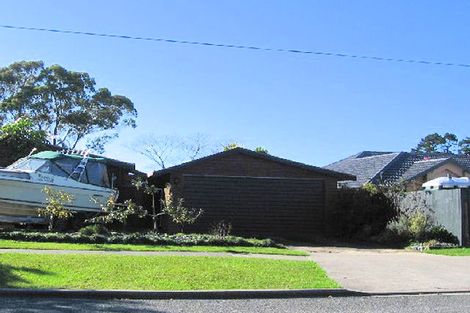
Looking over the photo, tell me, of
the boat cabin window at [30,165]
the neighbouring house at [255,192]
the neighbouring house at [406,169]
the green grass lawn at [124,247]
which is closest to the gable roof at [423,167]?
the neighbouring house at [406,169]

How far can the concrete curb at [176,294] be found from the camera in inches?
357

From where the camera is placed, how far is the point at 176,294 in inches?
373

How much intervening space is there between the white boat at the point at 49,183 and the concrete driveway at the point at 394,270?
332 inches

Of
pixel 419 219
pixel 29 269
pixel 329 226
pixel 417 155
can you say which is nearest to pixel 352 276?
pixel 29 269

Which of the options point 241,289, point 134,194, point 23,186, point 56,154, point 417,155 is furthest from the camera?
point 417,155

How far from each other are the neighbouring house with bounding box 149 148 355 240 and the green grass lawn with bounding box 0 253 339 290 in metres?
9.50

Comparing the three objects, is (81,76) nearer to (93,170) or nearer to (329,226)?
(93,170)

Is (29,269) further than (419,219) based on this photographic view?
No

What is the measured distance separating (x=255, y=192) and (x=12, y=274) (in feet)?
45.1

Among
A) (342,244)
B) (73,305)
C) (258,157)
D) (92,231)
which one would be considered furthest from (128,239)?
(258,157)

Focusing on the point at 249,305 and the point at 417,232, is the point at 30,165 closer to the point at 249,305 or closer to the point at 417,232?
the point at 417,232

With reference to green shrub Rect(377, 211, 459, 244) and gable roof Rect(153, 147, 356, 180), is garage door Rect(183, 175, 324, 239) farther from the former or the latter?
green shrub Rect(377, 211, 459, 244)

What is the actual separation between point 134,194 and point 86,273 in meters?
14.5

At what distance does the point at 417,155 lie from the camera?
132 ft
